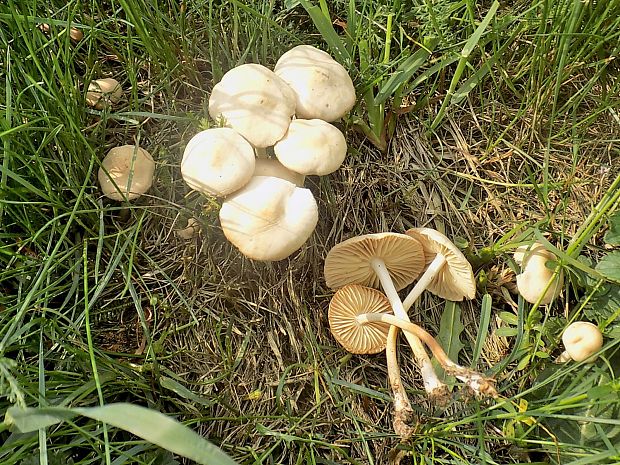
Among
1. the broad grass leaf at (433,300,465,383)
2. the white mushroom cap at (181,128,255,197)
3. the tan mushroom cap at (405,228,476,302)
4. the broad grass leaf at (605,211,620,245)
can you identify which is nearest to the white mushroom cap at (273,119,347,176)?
the white mushroom cap at (181,128,255,197)

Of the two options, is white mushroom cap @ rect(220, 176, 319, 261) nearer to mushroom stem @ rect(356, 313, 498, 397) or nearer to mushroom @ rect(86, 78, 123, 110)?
mushroom stem @ rect(356, 313, 498, 397)

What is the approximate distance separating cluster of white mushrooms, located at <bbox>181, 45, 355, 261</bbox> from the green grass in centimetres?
14

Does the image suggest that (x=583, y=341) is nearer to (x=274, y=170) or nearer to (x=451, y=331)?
(x=451, y=331)

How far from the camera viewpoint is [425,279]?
8.20 feet

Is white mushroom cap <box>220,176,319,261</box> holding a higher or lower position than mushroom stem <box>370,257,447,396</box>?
higher

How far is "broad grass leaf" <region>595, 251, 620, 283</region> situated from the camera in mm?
2260

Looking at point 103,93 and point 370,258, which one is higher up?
point 103,93

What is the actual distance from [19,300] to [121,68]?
116 centimetres

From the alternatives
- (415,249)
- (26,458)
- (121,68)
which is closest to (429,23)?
(415,249)

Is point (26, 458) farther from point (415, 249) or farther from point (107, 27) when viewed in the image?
point (107, 27)

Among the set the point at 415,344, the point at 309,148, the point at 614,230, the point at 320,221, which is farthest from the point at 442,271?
the point at 309,148

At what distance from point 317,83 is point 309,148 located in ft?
0.93

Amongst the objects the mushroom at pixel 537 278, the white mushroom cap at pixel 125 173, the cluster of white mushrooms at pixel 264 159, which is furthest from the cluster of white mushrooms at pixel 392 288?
the white mushroom cap at pixel 125 173

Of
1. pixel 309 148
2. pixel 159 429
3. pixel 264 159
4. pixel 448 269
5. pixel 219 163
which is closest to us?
pixel 159 429
